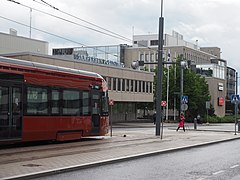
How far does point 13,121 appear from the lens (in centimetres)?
1647

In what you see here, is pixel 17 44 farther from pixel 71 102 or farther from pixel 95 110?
pixel 71 102

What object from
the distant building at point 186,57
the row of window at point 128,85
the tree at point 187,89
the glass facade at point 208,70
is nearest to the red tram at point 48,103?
the row of window at point 128,85

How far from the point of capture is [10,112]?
16328 mm

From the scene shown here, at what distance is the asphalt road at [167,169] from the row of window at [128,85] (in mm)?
41980

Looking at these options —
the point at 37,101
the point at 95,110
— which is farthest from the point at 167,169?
the point at 95,110

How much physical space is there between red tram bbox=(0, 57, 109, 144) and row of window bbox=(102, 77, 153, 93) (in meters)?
35.6

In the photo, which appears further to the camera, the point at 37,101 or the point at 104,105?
the point at 104,105

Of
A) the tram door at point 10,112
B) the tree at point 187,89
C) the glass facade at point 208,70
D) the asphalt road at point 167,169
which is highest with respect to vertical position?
the glass facade at point 208,70

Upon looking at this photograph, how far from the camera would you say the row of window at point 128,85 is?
58.4 meters

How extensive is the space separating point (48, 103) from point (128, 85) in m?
43.7

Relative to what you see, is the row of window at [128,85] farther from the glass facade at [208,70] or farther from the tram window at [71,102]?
the tram window at [71,102]

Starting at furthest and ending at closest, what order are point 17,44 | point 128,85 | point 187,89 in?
point 187,89
point 17,44
point 128,85

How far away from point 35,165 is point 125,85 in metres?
→ 48.8

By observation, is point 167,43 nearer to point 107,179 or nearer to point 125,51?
point 125,51
